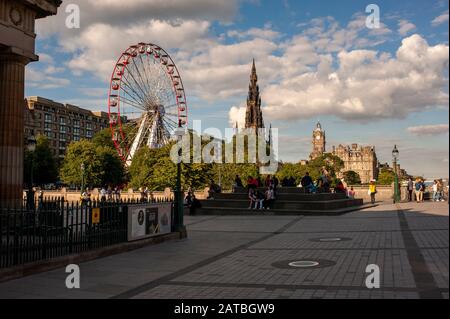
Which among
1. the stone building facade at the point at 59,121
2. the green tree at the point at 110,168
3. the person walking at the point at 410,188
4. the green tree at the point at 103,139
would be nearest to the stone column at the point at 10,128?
the person walking at the point at 410,188

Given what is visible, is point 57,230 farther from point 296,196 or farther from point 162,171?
point 162,171

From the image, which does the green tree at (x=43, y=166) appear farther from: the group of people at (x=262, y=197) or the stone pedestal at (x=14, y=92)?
the stone pedestal at (x=14, y=92)

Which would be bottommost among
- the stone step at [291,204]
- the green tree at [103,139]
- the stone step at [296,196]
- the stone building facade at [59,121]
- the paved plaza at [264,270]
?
the paved plaza at [264,270]

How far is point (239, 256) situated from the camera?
44.3ft

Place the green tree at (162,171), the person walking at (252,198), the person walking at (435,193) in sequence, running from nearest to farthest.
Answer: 1. the person walking at (252,198)
2. the person walking at (435,193)
3. the green tree at (162,171)

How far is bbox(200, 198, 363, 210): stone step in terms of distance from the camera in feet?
97.6

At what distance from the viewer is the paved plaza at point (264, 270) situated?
8.86 m

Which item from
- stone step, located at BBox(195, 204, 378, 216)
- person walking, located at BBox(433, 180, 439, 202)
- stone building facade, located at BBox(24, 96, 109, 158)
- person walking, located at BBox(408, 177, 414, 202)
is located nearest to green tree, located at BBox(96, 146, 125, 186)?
stone building facade, located at BBox(24, 96, 109, 158)

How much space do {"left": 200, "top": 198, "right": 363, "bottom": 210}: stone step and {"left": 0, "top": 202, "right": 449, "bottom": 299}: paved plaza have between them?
451 inches

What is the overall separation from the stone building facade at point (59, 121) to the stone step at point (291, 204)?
109 metres

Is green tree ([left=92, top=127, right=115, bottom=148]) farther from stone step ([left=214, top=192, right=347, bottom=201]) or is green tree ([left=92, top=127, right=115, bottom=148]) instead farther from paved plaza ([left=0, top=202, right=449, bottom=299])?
paved plaza ([left=0, top=202, right=449, bottom=299])

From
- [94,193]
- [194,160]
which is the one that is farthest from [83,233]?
[194,160]
